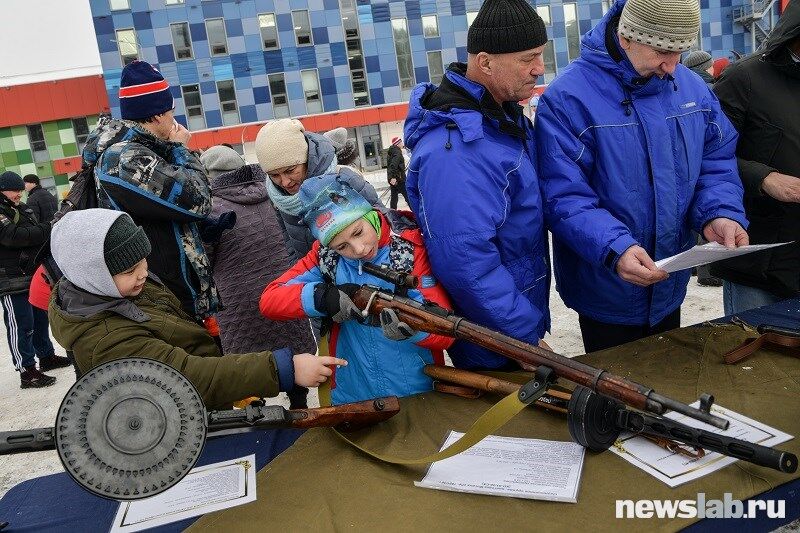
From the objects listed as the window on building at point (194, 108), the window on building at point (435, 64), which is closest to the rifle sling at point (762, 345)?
the window on building at point (194, 108)

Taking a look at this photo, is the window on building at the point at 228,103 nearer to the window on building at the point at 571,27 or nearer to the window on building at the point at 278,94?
the window on building at the point at 278,94

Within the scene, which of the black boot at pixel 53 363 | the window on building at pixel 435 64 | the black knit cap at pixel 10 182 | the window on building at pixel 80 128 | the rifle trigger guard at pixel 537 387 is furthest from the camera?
the window on building at pixel 435 64

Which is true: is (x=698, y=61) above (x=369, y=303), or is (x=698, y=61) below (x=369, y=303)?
above

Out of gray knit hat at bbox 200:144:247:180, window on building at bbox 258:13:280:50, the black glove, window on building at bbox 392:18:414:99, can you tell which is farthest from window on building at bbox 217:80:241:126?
the black glove

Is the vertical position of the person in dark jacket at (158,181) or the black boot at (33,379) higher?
the person in dark jacket at (158,181)

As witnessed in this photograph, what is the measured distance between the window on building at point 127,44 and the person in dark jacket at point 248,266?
22322mm

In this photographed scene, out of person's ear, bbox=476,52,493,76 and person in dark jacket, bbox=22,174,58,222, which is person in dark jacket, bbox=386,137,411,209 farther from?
person's ear, bbox=476,52,493,76

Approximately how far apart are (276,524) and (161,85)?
2054 mm

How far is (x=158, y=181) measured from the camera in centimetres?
254

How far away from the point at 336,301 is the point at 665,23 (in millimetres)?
1477

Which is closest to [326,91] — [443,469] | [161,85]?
[161,85]

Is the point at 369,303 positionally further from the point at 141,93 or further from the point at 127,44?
the point at 127,44

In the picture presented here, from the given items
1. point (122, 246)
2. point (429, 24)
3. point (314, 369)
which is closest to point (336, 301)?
point (314, 369)

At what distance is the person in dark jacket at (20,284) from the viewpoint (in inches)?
207
